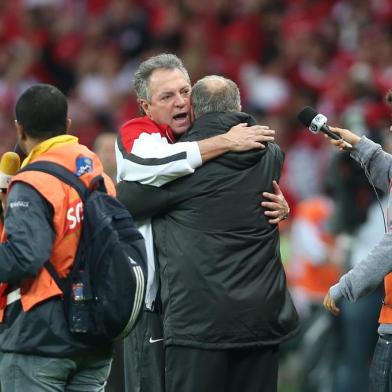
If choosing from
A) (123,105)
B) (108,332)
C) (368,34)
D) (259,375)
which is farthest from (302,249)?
(108,332)

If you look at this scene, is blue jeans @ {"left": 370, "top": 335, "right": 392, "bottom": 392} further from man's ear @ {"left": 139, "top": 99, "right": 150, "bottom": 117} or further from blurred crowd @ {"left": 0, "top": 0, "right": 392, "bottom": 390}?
blurred crowd @ {"left": 0, "top": 0, "right": 392, "bottom": 390}

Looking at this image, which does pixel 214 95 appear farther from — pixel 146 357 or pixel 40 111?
pixel 146 357

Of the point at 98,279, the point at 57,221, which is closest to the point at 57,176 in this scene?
the point at 57,221

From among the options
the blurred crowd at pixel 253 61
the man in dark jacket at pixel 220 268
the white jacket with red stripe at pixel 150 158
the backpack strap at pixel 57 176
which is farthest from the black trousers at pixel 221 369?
the blurred crowd at pixel 253 61

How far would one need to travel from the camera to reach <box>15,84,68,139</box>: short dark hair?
4625 millimetres

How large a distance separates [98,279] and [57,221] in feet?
0.87

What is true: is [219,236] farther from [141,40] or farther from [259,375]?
[141,40]

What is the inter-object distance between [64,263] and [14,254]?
8.8 inches

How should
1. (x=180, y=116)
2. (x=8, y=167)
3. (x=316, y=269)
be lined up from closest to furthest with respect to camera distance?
(x=8, y=167) < (x=180, y=116) < (x=316, y=269)

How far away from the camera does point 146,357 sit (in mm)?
5195

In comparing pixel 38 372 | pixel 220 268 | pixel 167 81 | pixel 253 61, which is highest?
pixel 253 61

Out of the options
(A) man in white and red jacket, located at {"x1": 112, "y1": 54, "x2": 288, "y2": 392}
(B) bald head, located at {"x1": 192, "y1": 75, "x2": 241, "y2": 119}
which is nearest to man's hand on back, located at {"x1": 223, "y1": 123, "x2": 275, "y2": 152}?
(A) man in white and red jacket, located at {"x1": 112, "y1": 54, "x2": 288, "y2": 392}

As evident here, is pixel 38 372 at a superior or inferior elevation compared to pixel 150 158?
inferior

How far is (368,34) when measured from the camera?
10977 mm
